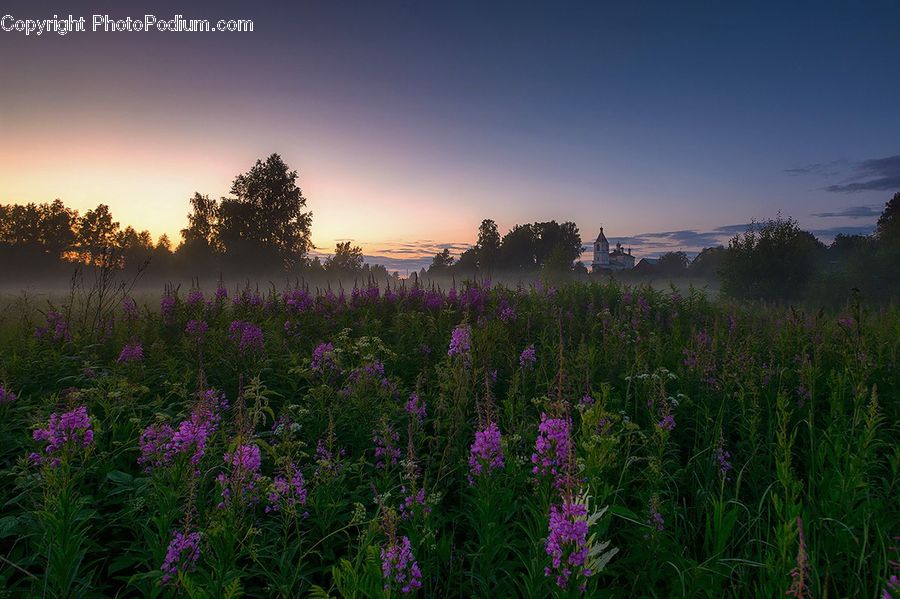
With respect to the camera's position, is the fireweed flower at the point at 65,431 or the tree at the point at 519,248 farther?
the tree at the point at 519,248

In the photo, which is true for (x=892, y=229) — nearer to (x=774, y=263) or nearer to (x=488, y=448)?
(x=774, y=263)

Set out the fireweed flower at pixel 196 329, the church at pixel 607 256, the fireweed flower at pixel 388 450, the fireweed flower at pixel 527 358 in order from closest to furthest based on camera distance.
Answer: the fireweed flower at pixel 388 450
the fireweed flower at pixel 527 358
the fireweed flower at pixel 196 329
the church at pixel 607 256

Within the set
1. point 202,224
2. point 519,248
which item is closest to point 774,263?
point 202,224

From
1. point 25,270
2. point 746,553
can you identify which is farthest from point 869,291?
point 25,270

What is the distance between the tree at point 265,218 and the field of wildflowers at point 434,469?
44170mm

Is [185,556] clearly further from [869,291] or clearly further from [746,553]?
[869,291]

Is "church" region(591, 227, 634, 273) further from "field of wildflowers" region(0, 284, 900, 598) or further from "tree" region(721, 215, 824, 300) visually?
"field of wildflowers" region(0, 284, 900, 598)

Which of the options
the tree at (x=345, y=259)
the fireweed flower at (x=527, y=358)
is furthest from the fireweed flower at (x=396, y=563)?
the tree at (x=345, y=259)

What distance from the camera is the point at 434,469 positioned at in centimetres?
388

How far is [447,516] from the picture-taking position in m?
3.37

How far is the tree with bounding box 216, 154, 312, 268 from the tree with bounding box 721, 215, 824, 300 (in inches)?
1709

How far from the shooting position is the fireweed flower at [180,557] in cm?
216

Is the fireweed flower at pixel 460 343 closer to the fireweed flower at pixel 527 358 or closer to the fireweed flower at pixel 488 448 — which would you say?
the fireweed flower at pixel 527 358

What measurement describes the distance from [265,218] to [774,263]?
50526 mm
